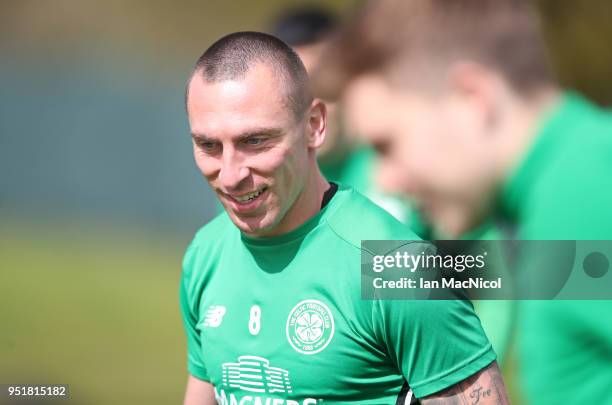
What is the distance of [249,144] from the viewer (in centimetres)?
292

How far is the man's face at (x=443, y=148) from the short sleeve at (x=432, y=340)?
0.32m

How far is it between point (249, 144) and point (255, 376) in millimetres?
742

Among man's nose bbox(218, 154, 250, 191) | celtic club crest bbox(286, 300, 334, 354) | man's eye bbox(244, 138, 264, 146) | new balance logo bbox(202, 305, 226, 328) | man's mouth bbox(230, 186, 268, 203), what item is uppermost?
man's eye bbox(244, 138, 264, 146)

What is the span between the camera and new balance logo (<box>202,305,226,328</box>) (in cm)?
318

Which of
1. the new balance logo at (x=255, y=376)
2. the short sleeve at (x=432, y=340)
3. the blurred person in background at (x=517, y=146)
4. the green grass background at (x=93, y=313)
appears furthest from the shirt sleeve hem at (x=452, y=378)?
the green grass background at (x=93, y=313)

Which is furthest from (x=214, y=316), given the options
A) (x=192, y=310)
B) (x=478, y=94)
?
(x=478, y=94)

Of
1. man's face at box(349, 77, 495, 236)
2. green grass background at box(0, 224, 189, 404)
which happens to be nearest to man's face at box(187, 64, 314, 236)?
man's face at box(349, 77, 495, 236)

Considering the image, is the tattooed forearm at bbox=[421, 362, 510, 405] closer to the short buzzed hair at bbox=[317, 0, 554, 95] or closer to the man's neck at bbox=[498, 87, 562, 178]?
the man's neck at bbox=[498, 87, 562, 178]

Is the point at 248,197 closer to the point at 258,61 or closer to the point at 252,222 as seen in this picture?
the point at 252,222

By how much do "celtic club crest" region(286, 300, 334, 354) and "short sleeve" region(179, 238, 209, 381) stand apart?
46 cm

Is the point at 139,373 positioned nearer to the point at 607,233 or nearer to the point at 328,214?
the point at 328,214

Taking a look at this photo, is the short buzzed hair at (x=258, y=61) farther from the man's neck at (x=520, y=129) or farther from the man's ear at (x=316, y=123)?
the man's neck at (x=520, y=129)

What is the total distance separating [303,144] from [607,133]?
917 mm

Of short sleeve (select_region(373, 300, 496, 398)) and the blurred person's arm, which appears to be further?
the blurred person's arm
